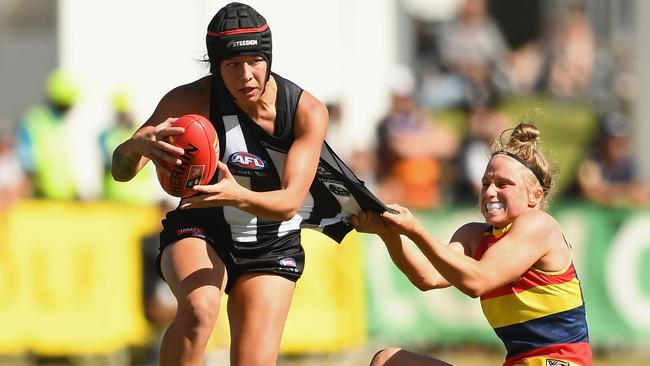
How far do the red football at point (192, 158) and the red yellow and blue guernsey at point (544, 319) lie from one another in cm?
134

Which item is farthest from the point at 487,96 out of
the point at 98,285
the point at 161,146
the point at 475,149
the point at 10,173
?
the point at 161,146

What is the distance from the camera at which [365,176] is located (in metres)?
13.3

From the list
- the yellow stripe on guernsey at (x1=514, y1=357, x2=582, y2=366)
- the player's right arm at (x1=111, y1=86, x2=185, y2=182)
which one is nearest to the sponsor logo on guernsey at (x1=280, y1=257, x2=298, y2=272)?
the player's right arm at (x1=111, y1=86, x2=185, y2=182)

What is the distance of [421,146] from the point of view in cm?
1334

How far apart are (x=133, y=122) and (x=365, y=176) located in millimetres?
2273

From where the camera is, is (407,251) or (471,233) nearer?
(407,251)

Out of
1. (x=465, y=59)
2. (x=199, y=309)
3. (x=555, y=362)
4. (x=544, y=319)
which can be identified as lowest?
(x=555, y=362)

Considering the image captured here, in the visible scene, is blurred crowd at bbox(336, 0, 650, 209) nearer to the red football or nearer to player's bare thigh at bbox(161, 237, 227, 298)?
player's bare thigh at bbox(161, 237, 227, 298)

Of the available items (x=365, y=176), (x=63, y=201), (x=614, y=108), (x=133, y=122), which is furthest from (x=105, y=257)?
(x=614, y=108)

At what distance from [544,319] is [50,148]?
738 cm

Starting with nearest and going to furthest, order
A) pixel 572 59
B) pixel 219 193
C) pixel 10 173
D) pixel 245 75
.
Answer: pixel 219 193 → pixel 245 75 → pixel 10 173 → pixel 572 59

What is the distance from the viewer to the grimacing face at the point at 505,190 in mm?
6012

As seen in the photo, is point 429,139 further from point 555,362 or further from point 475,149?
point 555,362

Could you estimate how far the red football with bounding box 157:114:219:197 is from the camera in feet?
19.0
